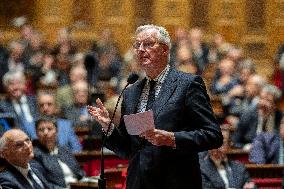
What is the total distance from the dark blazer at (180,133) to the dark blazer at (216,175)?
2.88 m

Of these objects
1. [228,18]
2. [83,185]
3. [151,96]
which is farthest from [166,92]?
[228,18]

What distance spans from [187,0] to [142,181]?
1218cm

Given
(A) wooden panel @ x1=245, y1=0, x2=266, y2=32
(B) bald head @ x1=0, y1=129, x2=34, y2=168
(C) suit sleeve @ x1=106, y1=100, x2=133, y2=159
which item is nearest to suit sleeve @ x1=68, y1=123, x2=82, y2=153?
(B) bald head @ x1=0, y1=129, x2=34, y2=168

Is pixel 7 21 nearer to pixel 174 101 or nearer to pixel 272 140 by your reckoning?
pixel 272 140

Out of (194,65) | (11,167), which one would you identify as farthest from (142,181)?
(194,65)

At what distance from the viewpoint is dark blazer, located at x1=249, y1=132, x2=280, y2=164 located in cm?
764

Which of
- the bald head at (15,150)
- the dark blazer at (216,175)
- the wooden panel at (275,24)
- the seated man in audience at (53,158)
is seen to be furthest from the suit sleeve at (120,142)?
the wooden panel at (275,24)

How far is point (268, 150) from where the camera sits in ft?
25.3

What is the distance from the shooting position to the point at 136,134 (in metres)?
3.24

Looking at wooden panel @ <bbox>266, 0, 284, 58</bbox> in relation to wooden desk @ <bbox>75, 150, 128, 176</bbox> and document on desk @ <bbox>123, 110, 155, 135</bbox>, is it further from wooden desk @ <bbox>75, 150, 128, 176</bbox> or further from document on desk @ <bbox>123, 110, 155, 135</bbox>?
document on desk @ <bbox>123, 110, 155, 135</bbox>

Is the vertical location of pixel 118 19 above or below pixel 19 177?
below

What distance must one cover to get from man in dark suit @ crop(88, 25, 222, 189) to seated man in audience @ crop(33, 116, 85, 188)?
2663 mm

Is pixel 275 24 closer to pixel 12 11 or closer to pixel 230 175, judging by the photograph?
pixel 12 11

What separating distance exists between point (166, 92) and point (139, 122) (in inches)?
12.6
